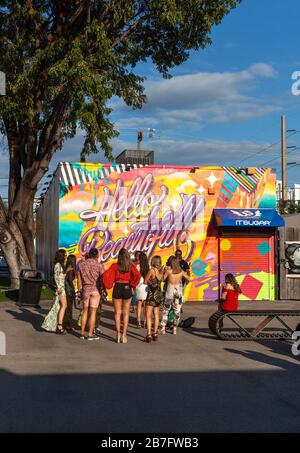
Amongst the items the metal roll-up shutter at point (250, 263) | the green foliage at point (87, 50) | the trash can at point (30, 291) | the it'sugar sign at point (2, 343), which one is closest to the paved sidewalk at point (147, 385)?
the it'sugar sign at point (2, 343)

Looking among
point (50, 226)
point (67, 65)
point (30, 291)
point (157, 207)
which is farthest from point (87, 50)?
point (50, 226)

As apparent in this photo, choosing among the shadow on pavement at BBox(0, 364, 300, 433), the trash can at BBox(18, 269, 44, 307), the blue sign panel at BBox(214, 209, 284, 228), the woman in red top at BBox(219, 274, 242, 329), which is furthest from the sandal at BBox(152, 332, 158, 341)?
the blue sign panel at BBox(214, 209, 284, 228)

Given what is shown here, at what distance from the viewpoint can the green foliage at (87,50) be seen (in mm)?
16828

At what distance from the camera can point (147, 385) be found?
7734 mm

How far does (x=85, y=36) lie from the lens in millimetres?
17641

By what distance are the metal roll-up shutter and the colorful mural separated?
0.15 m

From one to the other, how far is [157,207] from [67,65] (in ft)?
21.5

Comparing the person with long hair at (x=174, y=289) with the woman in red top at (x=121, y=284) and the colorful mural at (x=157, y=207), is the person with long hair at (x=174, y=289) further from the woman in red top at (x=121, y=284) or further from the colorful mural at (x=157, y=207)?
the colorful mural at (x=157, y=207)

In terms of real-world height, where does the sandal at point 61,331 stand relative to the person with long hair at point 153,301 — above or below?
below

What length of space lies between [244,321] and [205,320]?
43.6 inches

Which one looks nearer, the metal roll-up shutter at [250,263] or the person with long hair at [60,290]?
the person with long hair at [60,290]

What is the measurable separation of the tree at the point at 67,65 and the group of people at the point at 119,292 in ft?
20.6

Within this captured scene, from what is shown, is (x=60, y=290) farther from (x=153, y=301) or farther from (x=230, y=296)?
(x=230, y=296)
